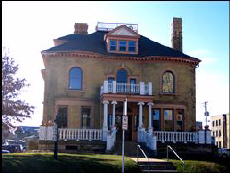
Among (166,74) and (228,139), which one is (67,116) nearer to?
(166,74)

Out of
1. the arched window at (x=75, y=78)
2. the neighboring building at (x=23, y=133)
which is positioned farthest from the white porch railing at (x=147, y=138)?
the neighboring building at (x=23, y=133)

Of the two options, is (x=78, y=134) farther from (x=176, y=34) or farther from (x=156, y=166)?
(x=176, y=34)

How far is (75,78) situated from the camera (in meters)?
30.3

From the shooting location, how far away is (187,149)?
27.8m

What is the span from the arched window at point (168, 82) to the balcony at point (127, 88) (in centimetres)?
249

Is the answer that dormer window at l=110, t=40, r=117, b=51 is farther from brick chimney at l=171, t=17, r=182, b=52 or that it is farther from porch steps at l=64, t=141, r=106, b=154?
porch steps at l=64, t=141, r=106, b=154

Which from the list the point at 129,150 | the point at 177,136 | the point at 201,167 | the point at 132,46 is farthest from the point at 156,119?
the point at 201,167

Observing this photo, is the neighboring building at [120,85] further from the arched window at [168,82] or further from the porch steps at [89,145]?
the porch steps at [89,145]

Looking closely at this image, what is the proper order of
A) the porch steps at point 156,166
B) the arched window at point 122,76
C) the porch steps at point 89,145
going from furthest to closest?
1. the arched window at point 122,76
2. the porch steps at point 89,145
3. the porch steps at point 156,166

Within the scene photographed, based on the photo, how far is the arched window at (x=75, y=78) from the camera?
3014 centimetres

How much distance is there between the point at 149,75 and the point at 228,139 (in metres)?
75.0

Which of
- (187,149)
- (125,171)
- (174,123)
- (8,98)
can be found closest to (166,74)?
(174,123)

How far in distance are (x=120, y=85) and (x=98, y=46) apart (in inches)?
200

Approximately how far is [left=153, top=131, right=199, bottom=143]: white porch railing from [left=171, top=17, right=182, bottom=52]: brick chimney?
9679 mm
